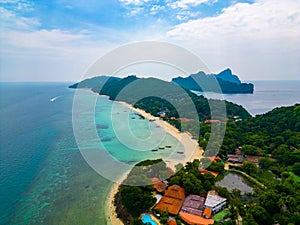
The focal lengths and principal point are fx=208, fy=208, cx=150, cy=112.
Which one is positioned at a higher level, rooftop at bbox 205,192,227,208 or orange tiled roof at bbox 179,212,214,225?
rooftop at bbox 205,192,227,208

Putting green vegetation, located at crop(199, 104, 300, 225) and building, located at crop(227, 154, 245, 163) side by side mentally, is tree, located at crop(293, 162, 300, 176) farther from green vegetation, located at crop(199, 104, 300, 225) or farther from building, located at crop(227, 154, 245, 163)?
building, located at crop(227, 154, 245, 163)

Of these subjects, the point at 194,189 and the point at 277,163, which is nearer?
the point at 194,189

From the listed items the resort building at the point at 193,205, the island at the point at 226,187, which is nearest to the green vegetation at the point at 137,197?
the island at the point at 226,187

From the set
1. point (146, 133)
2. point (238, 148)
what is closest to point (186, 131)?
point (146, 133)

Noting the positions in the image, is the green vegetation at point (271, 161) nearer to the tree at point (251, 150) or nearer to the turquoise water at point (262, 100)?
the tree at point (251, 150)

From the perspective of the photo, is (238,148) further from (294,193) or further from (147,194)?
(147,194)

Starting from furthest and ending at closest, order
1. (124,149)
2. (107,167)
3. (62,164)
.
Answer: (124,149), (62,164), (107,167)

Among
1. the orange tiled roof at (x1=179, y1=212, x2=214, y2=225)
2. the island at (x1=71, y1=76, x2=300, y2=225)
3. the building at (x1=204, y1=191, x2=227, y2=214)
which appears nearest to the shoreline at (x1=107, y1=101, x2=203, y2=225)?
the island at (x1=71, y1=76, x2=300, y2=225)
